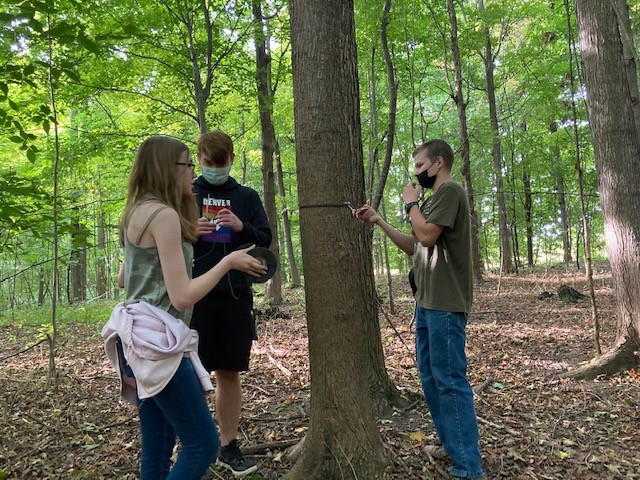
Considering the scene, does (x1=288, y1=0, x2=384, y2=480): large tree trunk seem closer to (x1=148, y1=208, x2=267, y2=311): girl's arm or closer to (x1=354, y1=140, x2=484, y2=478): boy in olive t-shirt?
(x1=354, y1=140, x2=484, y2=478): boy in olive t-shirt

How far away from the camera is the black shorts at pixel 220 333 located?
9.12 ft

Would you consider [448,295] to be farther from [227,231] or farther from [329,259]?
[227,231]

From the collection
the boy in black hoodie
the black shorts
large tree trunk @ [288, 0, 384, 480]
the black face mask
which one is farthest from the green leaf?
→ the black face mask

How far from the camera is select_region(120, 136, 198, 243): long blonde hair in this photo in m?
1.93

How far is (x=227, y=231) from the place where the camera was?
9.28ft

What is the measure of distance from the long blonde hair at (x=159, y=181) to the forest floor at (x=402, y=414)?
5.47 feet

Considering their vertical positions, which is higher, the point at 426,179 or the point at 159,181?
the point at 426,179

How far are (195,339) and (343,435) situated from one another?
3.23 ft

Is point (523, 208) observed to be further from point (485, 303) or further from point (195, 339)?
point (195, 339)

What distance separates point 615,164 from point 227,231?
4.03 meters

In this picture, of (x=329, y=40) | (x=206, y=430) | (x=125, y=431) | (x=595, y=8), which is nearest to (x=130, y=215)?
→ (x=206, y=430)

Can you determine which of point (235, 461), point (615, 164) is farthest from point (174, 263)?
point (615, 164)

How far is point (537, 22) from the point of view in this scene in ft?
42.6

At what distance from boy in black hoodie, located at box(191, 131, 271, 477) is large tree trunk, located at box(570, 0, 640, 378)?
3471 mm
